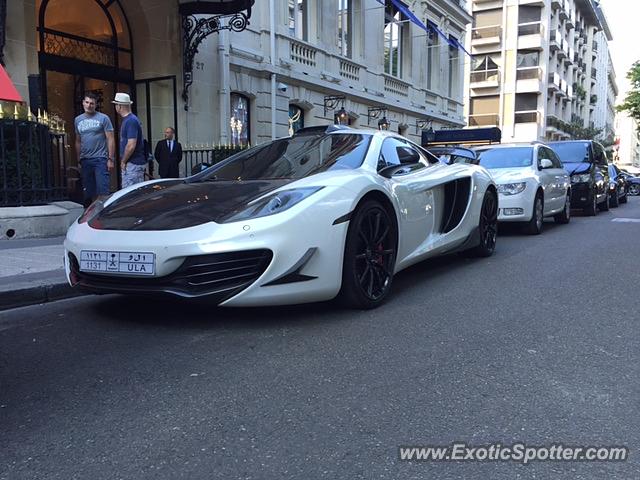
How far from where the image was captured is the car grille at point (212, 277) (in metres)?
3.46

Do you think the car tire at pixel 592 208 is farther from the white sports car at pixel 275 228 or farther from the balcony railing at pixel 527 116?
the balcony railing at pixel 527 116

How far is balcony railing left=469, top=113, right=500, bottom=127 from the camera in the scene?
48469mm

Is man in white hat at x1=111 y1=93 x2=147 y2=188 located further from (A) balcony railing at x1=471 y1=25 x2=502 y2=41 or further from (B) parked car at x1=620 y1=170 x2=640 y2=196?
(A) balcony railing at x1=471 y1=25 x2=502 y2=41

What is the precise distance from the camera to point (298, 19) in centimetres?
1627

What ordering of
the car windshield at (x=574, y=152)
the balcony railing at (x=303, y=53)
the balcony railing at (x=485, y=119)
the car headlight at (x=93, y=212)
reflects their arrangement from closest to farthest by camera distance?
the car headlight at (x=93, y=212) < the car windshield at (x=574, y=152) < the balcony railing at (x=303, y=53) < the balcony railing at (x=485, y=119)

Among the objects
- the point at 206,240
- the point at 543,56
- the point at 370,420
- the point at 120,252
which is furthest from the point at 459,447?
the point at 543,56

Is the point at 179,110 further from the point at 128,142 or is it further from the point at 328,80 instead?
the point at 328,80

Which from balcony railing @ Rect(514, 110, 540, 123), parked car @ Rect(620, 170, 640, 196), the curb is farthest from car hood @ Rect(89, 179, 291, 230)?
balcony railing @ Rect(514, 110, 540, 123)

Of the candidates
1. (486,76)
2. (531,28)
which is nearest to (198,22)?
(486,76)

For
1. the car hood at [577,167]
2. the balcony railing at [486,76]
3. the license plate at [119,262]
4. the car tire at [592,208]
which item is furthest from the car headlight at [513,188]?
the balcony railing at [486,76]

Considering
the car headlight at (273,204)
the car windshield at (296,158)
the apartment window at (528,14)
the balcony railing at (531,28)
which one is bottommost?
the car headlight at (273,204)

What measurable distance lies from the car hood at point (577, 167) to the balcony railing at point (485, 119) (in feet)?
122

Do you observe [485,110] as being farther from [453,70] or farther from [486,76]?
[453,70]

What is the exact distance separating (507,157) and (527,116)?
138ft
